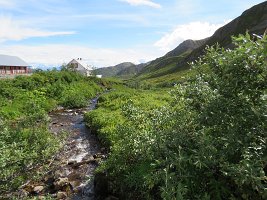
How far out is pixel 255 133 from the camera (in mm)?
6574

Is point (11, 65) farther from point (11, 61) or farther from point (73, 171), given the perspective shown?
point (73, 171)

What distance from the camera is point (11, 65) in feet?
304

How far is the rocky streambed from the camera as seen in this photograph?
1573 cm

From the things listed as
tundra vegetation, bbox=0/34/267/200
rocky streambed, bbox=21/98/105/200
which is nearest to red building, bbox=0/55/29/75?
rocky streambed, bbox=21/98/105/200

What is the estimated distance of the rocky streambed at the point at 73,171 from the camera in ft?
51.6

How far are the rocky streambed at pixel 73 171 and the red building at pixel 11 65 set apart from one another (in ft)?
231

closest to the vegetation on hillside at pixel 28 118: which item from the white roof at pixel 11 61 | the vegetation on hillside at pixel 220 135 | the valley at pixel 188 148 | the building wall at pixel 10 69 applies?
the valley at pixel 188 148

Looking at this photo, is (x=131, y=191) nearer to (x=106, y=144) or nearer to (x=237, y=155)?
(x=237, y=155)

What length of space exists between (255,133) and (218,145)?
34.0 inches

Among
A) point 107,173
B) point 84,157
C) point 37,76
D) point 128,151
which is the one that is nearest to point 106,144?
point 84,157

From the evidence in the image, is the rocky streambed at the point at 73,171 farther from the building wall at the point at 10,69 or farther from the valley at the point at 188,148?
the building wall at the point at 10,69

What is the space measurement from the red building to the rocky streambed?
7030 centimetres

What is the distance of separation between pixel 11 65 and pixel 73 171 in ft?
269

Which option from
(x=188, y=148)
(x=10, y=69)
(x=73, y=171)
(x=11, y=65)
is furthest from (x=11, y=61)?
(x=188, y=148)
